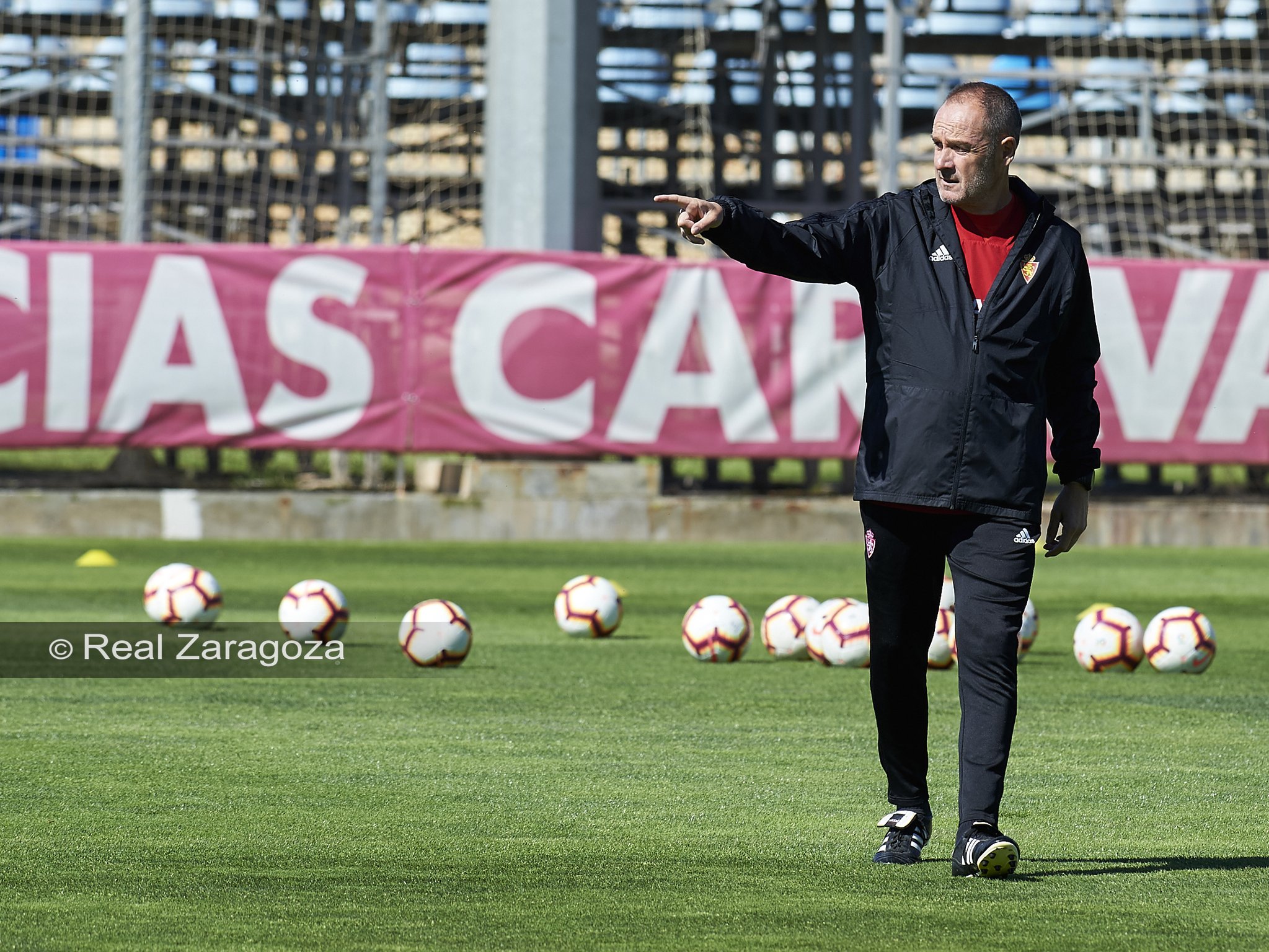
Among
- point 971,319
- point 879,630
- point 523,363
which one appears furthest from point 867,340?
point 523,363

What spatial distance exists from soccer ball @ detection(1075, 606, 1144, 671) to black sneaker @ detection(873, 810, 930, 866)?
459 centimetres

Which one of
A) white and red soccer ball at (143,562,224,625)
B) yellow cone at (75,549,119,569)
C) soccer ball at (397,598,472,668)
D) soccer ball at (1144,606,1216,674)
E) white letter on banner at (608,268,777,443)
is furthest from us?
white letter on banner at (608,268,777,443)

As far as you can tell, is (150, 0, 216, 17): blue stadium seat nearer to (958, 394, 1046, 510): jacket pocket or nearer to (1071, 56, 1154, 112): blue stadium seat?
(1071, 56, 1154, 112): blue stadium seat

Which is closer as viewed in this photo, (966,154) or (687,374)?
(966,154)

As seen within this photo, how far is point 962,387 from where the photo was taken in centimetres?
480

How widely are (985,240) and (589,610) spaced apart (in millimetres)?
5772

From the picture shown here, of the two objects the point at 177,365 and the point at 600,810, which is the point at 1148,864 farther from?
the point at 177,365

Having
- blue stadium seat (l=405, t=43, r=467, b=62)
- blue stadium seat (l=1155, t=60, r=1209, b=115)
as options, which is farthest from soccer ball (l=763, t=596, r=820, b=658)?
blue stadium seat (l=405, t=43, r=467, b=62)

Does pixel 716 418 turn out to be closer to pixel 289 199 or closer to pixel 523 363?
pixel 523 363

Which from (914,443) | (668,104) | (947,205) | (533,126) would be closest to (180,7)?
(668,104)

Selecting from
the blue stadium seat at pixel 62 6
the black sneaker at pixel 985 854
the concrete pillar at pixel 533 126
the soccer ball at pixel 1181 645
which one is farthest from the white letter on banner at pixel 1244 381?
the black sneaker at pixel 985 854

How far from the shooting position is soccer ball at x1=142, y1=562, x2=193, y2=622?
10.1 m

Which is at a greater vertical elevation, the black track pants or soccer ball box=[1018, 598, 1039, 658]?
Result: the black track pants

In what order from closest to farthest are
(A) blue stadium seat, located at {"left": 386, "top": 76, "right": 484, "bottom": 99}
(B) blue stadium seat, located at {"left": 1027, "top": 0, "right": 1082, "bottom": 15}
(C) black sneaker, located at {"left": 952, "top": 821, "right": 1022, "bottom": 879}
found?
1. (C) black sneaker, located at {"left": 952, "top": 821, "right": 1022, "bottom": 879}
2. (B) blue stadium seat, located at {"left": 1027, "top": 0, "right": 1082, "bottom": 15}
3. (A) blue stadium seat, located at {"left": 386, "top": 76, "right": 484, "bottom": 99}
